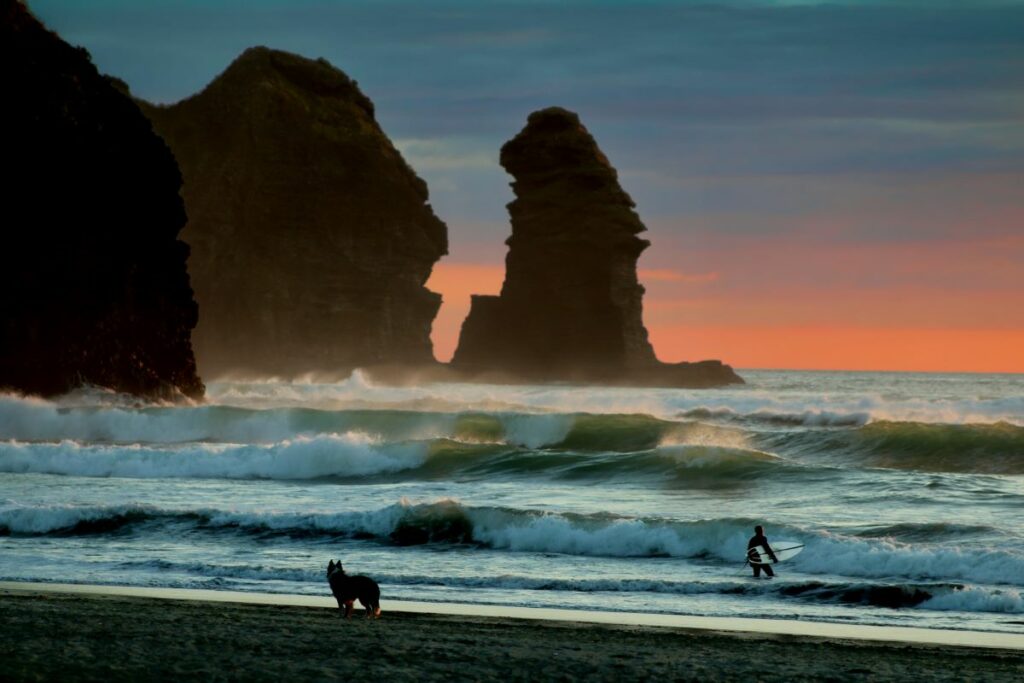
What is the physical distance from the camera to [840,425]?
52.5 metres

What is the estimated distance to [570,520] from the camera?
1842 centimetres

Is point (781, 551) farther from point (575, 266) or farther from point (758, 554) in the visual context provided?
point (575, 266)

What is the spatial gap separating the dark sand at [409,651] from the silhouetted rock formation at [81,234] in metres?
40.0

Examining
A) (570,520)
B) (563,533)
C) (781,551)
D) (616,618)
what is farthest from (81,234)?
(616,618)

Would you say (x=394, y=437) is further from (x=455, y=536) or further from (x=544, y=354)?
(x=544, y=354)

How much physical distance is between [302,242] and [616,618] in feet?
477

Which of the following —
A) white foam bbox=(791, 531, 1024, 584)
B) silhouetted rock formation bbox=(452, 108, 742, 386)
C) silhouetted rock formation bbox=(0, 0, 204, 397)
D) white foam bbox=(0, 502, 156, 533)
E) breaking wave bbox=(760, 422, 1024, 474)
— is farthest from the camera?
silhouetted rock formation bbox=(452, 108, 742, 386)

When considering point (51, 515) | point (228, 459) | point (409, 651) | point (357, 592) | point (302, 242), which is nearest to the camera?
point (409, 651)

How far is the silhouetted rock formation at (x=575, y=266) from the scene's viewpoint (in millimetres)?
144625

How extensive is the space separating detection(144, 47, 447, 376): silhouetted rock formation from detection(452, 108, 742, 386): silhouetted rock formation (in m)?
13.2

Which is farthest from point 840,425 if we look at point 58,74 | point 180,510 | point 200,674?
point 200,674

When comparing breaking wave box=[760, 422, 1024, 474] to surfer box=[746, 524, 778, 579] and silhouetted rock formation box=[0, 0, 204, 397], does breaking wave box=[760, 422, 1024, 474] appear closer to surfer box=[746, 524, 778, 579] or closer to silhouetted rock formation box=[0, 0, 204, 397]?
surfer box=[746, 524, 778, 579]

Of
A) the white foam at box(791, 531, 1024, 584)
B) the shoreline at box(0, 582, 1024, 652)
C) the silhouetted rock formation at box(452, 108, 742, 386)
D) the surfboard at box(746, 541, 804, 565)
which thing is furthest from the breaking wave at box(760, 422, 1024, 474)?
the silhouetted rock formation at box(452, 108, 742, 386)

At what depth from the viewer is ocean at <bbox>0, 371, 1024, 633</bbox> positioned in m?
14.4
